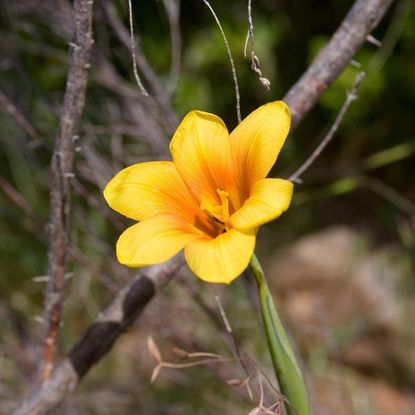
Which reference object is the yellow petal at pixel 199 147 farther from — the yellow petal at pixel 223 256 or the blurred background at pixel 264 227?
the blurred background at pixel 264 227

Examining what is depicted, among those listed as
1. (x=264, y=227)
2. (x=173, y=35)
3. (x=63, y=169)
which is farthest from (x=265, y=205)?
(x=264, y=227)

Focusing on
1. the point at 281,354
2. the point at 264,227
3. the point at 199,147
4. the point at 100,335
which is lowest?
the point at 264,227

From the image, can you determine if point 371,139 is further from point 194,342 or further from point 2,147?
point 2,147

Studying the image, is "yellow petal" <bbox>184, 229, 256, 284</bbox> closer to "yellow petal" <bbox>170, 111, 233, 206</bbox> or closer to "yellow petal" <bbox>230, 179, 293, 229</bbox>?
"yellow petal" <bbox>230, 179, 293, 229</bbox>

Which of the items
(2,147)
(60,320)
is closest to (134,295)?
(60,320)

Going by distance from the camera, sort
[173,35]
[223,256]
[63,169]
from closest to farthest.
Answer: [223,256] → [63,169] → [173,35]

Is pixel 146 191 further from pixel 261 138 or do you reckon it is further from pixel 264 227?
pixel 264 227

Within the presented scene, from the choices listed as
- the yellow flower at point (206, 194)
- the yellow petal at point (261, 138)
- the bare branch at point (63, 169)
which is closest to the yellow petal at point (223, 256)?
the yellow flower at point (206, 194)
